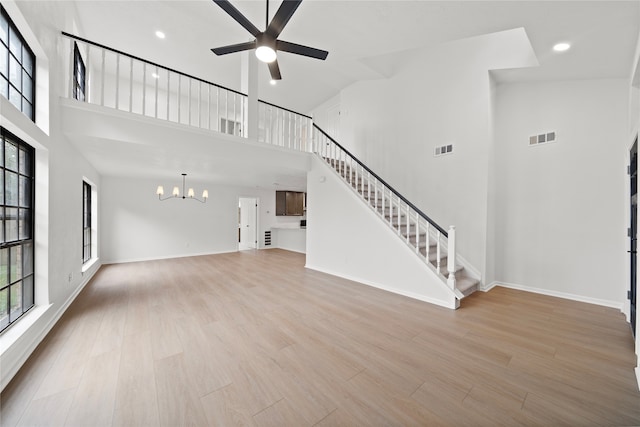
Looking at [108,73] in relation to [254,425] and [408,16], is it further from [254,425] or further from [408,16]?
[254,425]

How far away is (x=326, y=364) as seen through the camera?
2.17 m

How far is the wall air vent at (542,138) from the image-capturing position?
4.09 m

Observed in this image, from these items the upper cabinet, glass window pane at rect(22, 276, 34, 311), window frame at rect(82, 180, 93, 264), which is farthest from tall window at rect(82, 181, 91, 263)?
the upper cabinet

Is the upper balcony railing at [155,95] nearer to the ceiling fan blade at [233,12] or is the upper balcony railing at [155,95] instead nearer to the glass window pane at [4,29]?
the ceiling fan blade at [233,12]

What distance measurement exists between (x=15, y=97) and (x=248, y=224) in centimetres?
738

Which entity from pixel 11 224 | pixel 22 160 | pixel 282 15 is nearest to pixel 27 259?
pixel 11 224

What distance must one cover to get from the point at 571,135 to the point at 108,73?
991 centimetres

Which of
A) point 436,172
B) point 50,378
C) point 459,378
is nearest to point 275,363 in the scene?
point 459,378

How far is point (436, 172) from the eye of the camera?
4.92 meters

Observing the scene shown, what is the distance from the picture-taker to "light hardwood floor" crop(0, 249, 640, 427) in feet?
5.41

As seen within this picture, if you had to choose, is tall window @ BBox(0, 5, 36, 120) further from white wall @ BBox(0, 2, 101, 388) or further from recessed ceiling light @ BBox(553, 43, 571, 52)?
recessed ceiling light @ BBox(553, 43, 571, 52)

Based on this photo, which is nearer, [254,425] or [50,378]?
[254,425]

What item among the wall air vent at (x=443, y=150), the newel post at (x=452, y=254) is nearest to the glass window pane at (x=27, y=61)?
the newel post at (x=452, y=254)

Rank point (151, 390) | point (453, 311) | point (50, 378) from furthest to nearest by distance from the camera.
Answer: point (453, 311) < point (50, 378) < point (151, 390)
